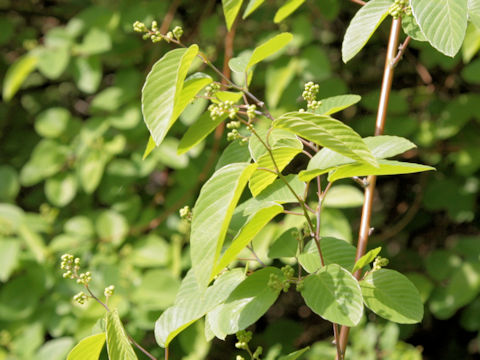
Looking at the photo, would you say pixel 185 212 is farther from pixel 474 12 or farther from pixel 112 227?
pixel 112 227

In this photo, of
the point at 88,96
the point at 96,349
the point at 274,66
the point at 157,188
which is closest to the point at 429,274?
the point at 274,66

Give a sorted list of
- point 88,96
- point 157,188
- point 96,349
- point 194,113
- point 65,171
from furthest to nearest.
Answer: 1. point 88,96
2. point 157,188
3. point 65,171
4. point 194,113
5. point 96,349

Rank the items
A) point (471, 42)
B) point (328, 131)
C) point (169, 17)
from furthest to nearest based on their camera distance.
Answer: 1. point (169, 17)
2. point (471, 42)
3. point (328, 131)

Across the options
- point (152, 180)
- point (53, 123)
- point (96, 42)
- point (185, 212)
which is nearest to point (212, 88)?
point (185, 212)

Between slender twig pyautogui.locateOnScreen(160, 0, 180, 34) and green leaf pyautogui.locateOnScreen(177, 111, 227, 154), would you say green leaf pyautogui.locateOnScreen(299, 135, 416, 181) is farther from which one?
slender twig pyautogui.locateOnScreen(160, 0, 180, 34)

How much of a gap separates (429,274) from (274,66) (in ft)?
3.09

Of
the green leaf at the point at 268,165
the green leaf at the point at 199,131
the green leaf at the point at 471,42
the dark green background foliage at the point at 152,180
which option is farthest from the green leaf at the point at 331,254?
the green leaf at the point at 471,42

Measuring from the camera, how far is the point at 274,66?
6.35ft

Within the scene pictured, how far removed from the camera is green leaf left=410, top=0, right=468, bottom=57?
73cm

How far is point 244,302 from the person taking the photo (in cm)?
76

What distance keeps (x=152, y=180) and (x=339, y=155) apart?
1.96 metres

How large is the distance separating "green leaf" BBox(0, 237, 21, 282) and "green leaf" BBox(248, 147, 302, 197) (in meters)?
1.36

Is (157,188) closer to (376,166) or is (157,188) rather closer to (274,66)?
(274,66)

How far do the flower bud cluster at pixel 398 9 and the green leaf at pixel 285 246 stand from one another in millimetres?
336
